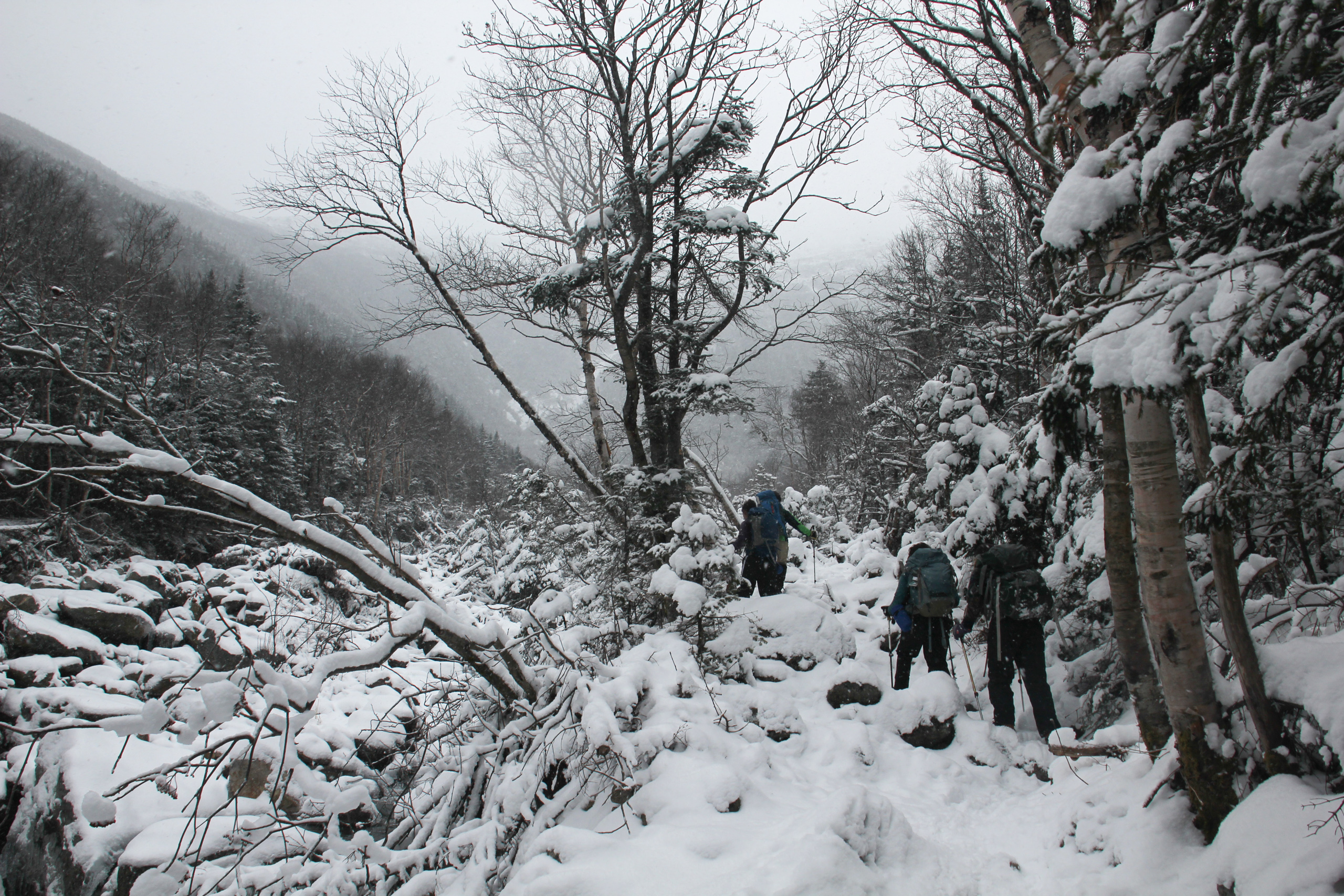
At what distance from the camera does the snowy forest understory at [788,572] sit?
84.8 inches

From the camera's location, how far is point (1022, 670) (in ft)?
14.5

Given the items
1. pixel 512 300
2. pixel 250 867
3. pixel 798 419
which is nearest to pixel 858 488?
pixel 798 419

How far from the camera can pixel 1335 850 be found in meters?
1.91

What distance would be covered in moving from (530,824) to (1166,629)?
12.0ft

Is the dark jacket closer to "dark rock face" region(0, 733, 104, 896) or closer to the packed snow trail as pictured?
the packed snow trail

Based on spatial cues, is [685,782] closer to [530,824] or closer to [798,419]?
[530,824]

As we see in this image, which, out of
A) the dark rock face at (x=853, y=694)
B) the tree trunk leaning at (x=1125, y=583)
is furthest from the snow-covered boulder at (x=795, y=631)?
the tree trunk leaning at (x=1125, y=583)

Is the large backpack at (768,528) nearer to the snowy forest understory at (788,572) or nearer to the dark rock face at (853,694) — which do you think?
the snowy forest understory at (788,572)

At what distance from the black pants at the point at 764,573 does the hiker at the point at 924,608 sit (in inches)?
78.6

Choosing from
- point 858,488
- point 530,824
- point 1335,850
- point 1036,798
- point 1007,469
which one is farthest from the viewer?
point 858,488

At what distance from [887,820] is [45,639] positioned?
1126 centimetres

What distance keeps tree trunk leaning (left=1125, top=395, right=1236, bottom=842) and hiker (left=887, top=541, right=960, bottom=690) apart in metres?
2.25

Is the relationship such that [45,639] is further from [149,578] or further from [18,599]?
[149,578]

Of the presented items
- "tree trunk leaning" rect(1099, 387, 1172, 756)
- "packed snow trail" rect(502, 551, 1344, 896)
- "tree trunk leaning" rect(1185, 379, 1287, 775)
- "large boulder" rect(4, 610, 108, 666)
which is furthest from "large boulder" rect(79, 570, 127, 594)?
"tree trunk leaning" rect(1185, 379, 1287, 775)
